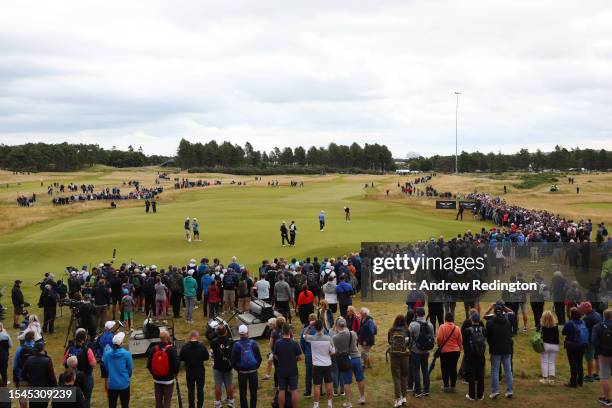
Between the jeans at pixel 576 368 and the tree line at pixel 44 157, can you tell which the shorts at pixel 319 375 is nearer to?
the jeans at pixel 576 368

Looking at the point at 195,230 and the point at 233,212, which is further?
the point at 233,212

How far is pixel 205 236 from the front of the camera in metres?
37.8

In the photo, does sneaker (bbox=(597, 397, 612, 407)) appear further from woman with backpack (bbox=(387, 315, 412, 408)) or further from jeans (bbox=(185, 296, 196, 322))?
jeans (bbox=(185, 296, 196, 322))

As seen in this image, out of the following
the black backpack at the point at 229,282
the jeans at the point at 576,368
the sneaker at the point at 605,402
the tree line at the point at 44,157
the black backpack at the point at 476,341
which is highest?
the tree line at the point at 44,157

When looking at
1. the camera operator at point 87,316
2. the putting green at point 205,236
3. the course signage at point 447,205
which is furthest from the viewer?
the course signage at point 447,205

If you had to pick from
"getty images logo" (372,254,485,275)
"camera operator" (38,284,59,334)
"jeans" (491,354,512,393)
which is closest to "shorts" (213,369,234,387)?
"jeans" (491,354,512,393)

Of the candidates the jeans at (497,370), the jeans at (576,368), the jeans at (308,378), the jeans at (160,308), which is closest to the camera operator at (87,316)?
the jeans at (160,308)

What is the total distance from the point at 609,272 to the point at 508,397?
907 cm

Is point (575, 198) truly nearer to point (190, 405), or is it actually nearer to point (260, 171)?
point (190, 405)

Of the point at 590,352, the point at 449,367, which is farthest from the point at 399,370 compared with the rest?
the point at 590,352

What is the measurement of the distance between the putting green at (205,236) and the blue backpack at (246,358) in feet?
59.1

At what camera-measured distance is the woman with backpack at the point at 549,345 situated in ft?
39.4

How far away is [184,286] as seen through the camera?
18.6 m

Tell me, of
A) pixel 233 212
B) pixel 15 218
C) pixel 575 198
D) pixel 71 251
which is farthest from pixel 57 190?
pixel 575 198
